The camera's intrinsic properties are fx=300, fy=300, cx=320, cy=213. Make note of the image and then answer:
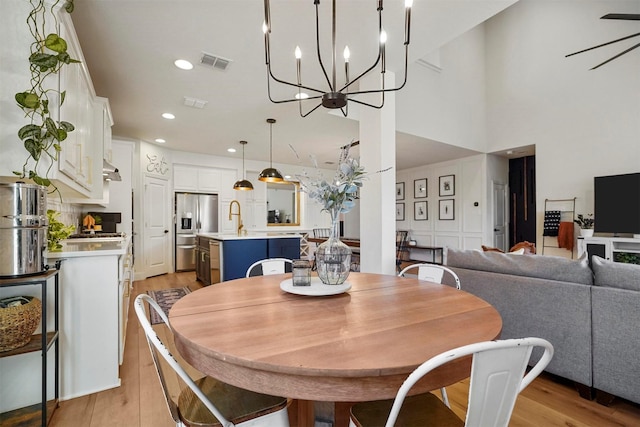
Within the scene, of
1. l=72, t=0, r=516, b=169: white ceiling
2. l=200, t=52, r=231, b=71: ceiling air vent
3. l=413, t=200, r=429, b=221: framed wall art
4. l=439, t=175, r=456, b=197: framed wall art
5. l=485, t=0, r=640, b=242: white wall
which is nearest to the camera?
l=72, t=0, r=516, b=169: white ceiling

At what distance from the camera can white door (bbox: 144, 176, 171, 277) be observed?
565 cm

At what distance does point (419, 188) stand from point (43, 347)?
24.2 feet

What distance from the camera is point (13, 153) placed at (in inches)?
61.4

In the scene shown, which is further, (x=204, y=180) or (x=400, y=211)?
(x=400, y=211)

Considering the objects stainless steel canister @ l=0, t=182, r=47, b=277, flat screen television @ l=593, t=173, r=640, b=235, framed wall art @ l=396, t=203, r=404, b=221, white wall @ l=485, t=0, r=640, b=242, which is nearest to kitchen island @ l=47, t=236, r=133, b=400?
stainless steel canister @ l=0, t=182, r=47, b=277

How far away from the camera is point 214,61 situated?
279cm

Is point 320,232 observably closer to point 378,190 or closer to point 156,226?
point 156,226

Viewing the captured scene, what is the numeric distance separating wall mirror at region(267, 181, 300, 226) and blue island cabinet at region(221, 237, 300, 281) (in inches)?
126

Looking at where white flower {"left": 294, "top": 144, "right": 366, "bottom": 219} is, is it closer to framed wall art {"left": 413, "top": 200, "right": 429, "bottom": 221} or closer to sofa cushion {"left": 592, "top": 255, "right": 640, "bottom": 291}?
sofa cushion {"left": 592, "top": 255, "right": 640, "bottom": 291}

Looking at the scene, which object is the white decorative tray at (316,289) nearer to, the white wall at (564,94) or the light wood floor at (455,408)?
the light wood floor at (455,408)

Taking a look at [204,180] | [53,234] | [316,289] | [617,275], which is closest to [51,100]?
[53,234]


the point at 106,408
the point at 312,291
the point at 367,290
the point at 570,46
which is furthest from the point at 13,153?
the point at 570,46

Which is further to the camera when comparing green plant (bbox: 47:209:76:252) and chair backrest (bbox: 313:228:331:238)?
chair backrest (bbox: 313:228:331:238)

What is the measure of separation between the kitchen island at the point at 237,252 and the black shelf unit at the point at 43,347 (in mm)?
2701
